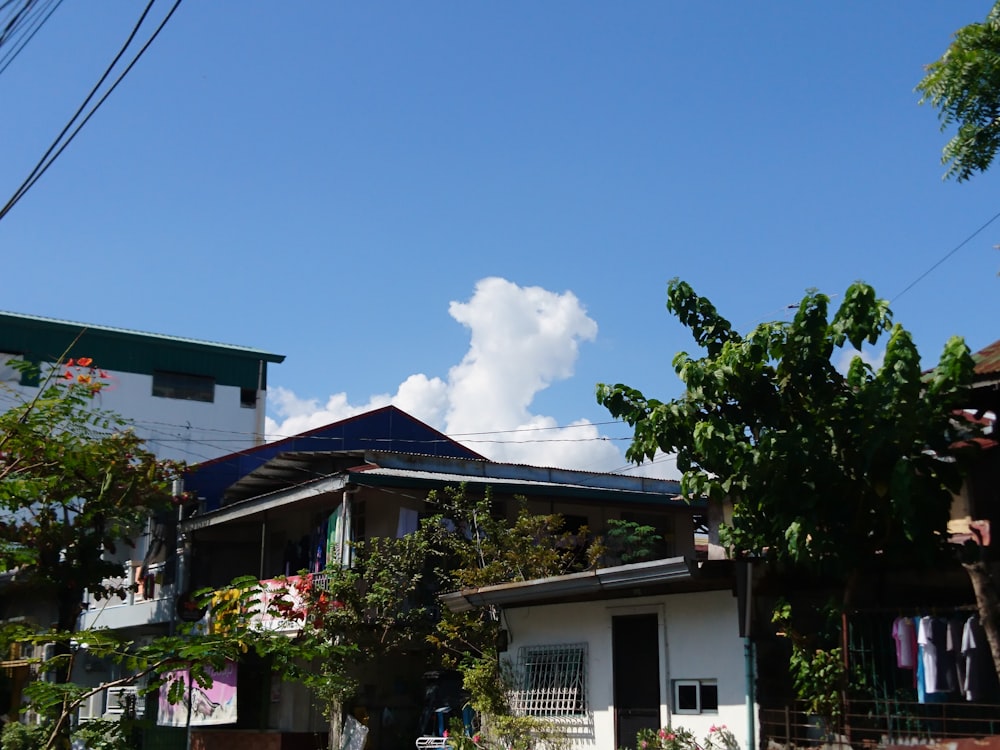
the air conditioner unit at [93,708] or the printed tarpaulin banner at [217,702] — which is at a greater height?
the printed tarpaulin banner at [217,702]

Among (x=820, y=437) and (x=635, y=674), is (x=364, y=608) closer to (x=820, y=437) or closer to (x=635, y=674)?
(x=635, y=674)

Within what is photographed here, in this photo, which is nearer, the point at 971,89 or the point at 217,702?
the point at 971,89

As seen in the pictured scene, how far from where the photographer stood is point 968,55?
10.4 meters

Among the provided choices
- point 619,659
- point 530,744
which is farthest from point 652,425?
point 530,744

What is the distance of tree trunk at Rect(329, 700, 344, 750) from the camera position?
731 inches

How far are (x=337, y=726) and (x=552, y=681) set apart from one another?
5207 mm

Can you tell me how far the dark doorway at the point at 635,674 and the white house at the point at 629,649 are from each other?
1 cm

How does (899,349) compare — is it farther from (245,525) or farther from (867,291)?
(245,525)

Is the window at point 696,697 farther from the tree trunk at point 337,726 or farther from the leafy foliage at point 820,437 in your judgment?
the tree trunk at point 337,726

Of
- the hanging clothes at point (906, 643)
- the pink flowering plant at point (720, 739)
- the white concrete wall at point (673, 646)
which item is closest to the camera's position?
the hanging clothes at point (906, 643)

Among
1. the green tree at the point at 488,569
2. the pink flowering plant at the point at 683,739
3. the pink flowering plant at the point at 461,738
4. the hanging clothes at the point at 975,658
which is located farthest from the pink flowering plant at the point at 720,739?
the pink flowering plant at the point at 461,738

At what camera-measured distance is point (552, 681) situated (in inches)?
598

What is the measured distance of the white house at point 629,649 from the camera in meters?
12.6

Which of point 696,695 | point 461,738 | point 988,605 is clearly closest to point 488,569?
point 461,738
